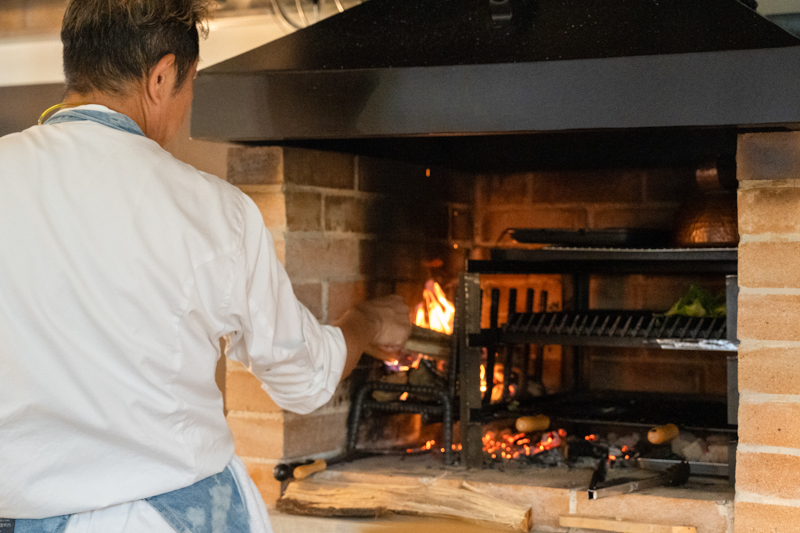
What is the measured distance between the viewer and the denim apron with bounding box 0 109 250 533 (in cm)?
92

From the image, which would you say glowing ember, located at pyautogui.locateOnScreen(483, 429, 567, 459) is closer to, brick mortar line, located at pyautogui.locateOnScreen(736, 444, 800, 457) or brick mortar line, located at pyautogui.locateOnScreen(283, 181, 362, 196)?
brick mortar line, located at pyautogui.locateOnScreen(736, 444, 800, 457)

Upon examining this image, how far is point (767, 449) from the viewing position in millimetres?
1384

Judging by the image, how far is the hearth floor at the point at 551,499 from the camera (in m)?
1.45

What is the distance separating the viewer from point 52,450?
0.90 meters

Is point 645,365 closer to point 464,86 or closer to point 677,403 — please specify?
point 677,403

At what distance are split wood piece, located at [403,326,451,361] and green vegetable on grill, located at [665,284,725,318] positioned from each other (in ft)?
1.60

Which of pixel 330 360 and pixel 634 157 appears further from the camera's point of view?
pixel 634 157

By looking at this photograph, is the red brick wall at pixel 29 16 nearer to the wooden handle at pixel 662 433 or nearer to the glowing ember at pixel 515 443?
the glowing ember at pixel 515 443

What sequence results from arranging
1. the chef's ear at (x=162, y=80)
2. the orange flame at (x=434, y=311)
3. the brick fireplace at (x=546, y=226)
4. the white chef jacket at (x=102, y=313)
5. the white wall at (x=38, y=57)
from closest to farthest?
the white chef jacket at (x=102, y=313) → the chef's ear at (x=162, y=80) → the brick fireplace at (x=546, y=226) → the orange flame at (x=434, y=311) → the white wall at (x=38, y=57)

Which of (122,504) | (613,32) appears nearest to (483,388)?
(613,32)

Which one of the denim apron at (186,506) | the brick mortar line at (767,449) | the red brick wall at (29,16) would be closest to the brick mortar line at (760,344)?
the brick mortar line at (767,449)

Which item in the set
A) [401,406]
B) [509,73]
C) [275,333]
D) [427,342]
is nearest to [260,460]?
[401,406]

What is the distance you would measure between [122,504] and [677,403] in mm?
1377

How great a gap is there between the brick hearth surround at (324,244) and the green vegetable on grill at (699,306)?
24.9 inches
